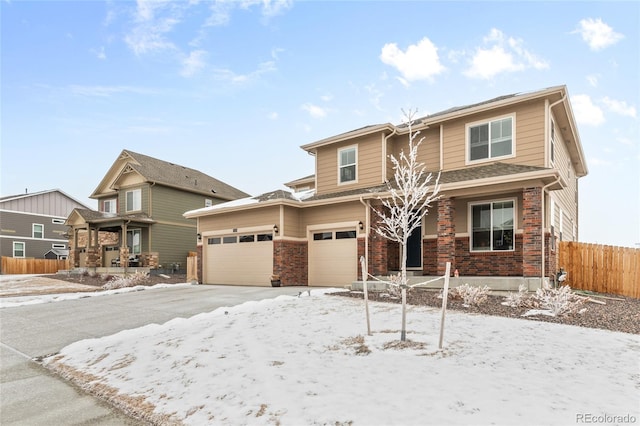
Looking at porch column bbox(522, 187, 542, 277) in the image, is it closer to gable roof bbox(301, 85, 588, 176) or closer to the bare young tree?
the bare young tree

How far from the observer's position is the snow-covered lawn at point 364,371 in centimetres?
367

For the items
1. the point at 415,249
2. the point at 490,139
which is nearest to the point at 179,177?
the point at 415,249

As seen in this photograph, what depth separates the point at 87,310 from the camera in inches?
437

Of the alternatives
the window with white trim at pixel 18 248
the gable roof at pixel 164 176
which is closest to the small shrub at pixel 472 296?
the gable roof at pixel 164 176

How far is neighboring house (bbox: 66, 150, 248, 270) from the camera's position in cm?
2530

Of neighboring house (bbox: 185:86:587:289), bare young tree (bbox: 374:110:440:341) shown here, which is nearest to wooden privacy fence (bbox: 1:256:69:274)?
neighboring house (bbox: 185:86:587:289)

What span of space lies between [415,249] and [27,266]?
3154 centimetres

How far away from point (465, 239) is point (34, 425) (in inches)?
488

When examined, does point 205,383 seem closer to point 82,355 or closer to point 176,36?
point 82,355

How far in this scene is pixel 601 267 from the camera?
545 inches

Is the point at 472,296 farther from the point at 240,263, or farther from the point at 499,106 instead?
the point at 240,263

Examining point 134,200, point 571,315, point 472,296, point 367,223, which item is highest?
point 134,200

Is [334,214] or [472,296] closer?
[472,296]

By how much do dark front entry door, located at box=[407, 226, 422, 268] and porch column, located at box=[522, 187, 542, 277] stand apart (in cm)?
406
